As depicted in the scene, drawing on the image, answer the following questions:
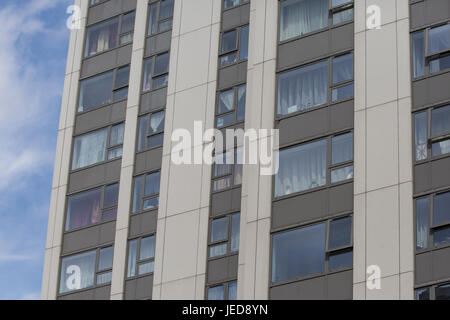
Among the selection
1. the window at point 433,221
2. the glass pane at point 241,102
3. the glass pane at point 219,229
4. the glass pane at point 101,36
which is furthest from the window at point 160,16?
the window at point 433,221

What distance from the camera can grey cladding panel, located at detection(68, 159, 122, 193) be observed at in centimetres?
3938

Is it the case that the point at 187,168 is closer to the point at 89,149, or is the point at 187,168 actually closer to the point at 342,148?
the point at 89,149

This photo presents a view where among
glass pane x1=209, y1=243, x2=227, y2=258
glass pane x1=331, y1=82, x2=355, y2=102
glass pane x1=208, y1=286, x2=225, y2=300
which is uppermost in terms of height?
glass pane x1=331, y1=82, x2=355, y2=102

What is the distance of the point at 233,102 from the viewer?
3747 centimetres

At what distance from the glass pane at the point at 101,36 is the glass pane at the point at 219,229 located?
10.2 meters

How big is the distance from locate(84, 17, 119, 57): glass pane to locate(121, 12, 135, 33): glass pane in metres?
0.35

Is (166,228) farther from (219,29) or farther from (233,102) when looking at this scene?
(219,29)

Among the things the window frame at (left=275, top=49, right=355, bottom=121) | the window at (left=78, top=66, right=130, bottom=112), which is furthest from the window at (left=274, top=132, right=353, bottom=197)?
the window at (left=78, top=66, right=130, bottom=112)

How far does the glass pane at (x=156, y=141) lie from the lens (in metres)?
38.6

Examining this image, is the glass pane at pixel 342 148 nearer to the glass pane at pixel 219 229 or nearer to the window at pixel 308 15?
the window at pixel 308 15

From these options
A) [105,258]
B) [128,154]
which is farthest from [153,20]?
[105,258]

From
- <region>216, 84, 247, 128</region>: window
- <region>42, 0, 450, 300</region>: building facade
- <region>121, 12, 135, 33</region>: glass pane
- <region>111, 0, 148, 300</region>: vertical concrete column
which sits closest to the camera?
<region>42, 0, 450, 300</region>: building facade

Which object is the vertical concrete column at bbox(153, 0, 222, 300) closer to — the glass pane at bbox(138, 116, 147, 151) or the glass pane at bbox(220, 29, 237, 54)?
the glass pane at bbox(220, 29, 237, 54)

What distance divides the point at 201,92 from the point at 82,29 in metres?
7.95
